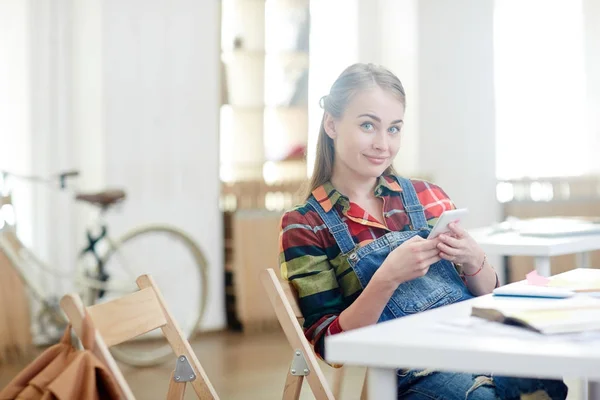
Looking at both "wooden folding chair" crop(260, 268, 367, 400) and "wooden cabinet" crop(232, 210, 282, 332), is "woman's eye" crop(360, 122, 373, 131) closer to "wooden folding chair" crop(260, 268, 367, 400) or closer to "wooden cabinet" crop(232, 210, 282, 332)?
"wooden folding chair" crop(260, 268, 367, 400)

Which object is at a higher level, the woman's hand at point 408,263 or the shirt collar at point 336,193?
the shirt collar at point 336,193

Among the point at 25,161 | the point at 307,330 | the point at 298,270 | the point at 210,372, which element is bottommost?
the point at 210,372

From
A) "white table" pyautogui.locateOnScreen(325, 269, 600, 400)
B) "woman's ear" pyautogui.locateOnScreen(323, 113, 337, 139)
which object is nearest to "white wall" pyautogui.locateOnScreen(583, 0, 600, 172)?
"woman's ear" pyautogui.locateOnScreen(323, 113, 337, 139)

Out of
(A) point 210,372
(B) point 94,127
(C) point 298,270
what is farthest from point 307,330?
(B) point 94,127

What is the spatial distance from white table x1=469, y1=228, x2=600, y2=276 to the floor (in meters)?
0.83

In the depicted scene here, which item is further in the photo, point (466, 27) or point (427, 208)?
point (466, 27)

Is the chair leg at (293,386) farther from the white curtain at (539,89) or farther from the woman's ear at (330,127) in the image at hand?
the white curtain at (539,89)

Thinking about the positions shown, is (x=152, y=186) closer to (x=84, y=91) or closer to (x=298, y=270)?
(x=84, y=91)

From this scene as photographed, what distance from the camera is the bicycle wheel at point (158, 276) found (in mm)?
4750

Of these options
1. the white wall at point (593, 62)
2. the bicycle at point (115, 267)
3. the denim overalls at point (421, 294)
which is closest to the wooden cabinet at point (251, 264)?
the bicycle at point (115, 267)

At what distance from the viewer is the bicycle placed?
4625mm

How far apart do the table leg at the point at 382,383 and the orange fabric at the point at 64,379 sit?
442 mm

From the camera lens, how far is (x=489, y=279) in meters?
2.05

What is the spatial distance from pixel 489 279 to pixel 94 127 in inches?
146
